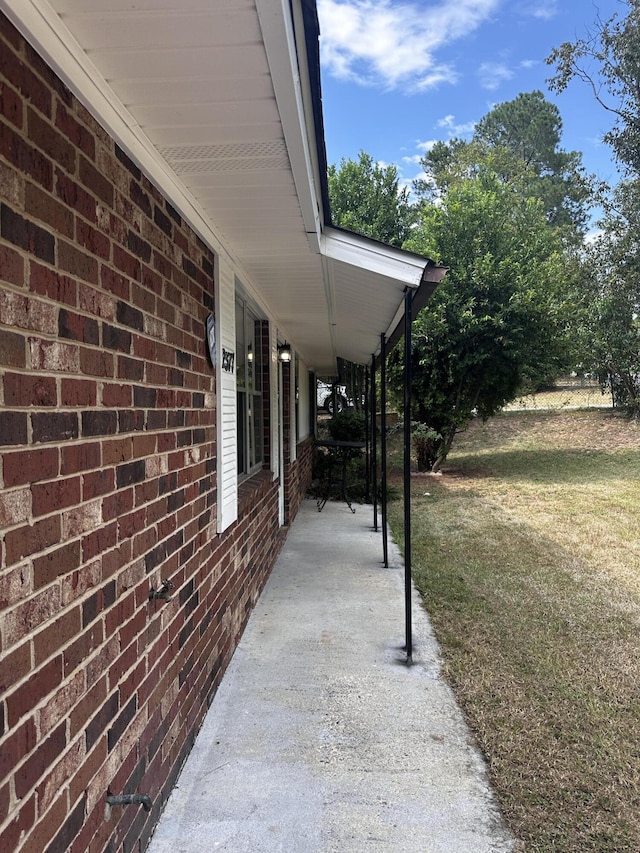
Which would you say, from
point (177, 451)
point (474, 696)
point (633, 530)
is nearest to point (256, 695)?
point (474, 696)

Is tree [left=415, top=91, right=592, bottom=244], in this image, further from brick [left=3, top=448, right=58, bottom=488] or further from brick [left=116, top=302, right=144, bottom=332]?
brick [left=3, top=448, right=58, bottom=488]

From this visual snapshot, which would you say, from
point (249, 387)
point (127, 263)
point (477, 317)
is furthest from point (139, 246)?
point (477, 317)

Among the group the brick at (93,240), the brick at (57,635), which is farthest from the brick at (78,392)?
the brick at (57,635)

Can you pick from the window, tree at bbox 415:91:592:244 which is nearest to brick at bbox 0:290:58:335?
the window

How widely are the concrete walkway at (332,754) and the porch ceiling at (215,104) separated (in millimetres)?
2308

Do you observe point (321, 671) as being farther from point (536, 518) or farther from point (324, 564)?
point (536, 518)

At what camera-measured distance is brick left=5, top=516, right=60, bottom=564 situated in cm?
115

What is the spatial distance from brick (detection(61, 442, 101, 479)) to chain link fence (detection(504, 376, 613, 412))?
20.1 metres

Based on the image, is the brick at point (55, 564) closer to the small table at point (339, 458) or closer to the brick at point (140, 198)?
the brick at point (140, 198)

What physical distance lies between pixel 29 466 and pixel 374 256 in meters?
2.28

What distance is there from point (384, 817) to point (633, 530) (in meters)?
6.51

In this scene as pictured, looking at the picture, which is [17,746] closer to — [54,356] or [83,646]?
[83,646]

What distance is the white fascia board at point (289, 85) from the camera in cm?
124

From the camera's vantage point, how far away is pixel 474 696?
3010 mm
